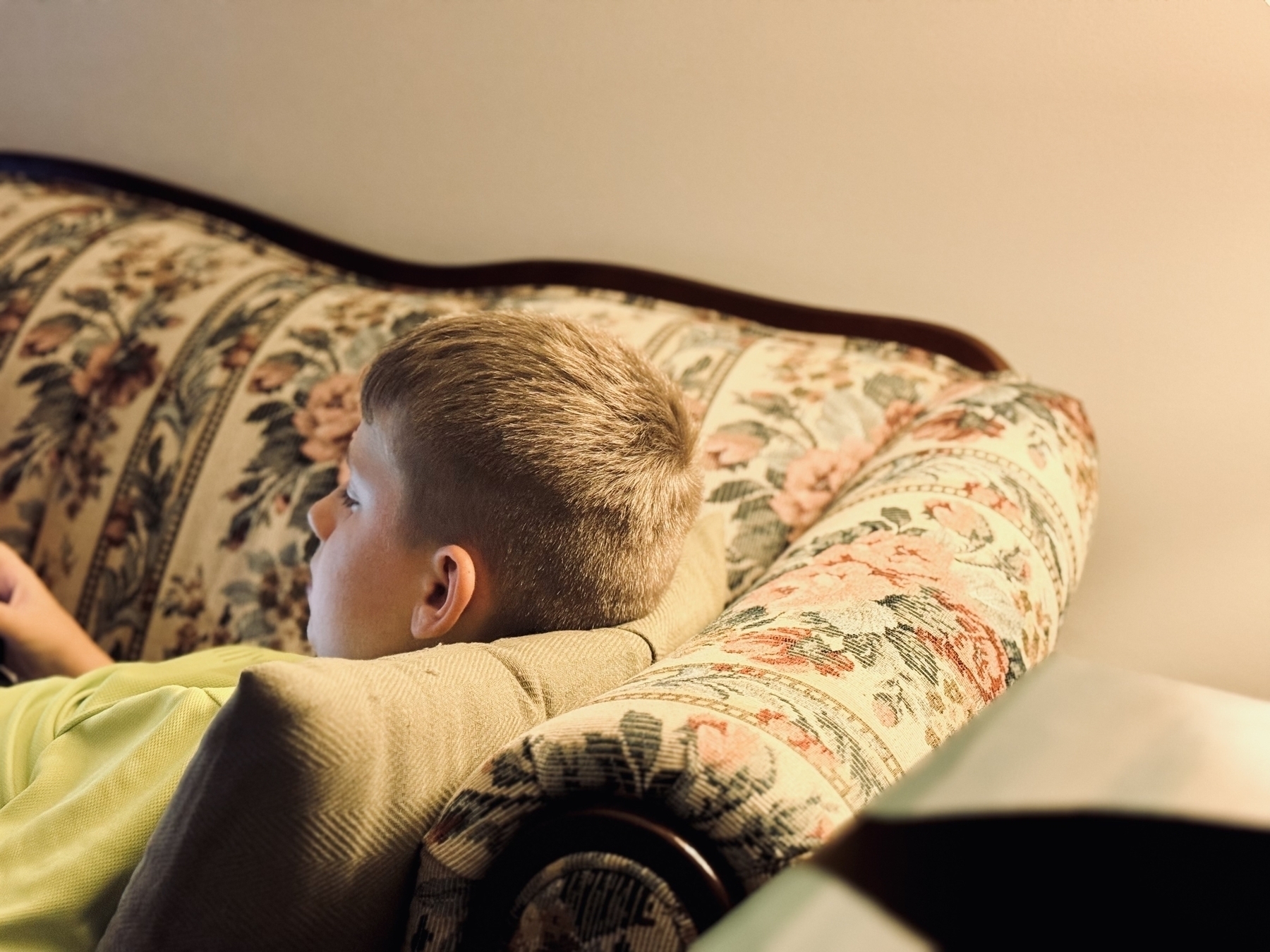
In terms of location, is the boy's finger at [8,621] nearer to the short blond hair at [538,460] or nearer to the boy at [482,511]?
the boy at [482,511]

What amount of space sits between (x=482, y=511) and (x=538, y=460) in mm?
57

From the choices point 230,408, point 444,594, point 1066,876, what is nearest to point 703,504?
point 444,594

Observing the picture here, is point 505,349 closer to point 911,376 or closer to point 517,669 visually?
point 517,669

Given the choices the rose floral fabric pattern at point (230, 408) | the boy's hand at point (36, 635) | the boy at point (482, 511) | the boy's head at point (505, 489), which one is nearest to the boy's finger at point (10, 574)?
the boy's hand at point (36, 635)


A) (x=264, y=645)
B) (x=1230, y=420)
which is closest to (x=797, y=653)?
(x=264, y=645)

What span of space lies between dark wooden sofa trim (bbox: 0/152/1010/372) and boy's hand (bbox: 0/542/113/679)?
69cm

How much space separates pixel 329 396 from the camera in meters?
1.41

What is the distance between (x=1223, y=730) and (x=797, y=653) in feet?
1.08

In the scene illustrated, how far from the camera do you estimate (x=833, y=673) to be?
2.30 feet

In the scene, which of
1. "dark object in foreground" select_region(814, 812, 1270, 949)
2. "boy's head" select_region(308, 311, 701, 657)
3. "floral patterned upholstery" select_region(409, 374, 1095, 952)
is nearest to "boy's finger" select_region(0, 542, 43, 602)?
"boy's head" select_region(308, 311, 701, 657)

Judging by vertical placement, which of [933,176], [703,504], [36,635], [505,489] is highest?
[933,176]

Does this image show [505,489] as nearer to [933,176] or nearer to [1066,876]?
[1066,876]

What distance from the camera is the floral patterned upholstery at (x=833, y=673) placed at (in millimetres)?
553

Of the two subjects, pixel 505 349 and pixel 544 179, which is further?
pixel 544 179
